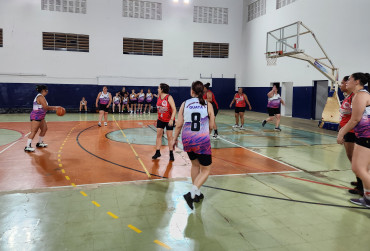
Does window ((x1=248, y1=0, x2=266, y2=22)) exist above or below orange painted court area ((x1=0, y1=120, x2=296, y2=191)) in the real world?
above

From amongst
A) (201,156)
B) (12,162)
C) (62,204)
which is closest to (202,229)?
(201,156)

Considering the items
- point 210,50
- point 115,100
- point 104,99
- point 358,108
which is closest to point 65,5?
point 115,100

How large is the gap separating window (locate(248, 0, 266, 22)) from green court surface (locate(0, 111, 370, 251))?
19603 millimetres

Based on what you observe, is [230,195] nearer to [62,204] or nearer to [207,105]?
[207,105]

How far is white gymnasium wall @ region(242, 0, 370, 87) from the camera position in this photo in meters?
14.8

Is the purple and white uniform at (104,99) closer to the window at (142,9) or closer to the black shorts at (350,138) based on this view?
the black shorts at (350,138)

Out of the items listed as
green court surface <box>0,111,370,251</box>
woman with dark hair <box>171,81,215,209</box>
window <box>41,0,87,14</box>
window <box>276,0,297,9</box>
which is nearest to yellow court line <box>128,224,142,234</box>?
green court surface <box>0,111,370,251</box>

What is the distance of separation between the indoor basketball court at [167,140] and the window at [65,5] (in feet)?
0.24

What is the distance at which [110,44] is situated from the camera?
23406mm

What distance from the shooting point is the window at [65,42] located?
2219 centimetres

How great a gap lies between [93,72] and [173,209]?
67.7 feet

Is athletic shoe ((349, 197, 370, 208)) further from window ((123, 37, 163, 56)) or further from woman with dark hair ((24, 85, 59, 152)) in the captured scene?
window ((123, 37, 163, 56))

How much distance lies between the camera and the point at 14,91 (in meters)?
22.0

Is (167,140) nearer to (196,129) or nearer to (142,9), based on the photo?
(196,129)
